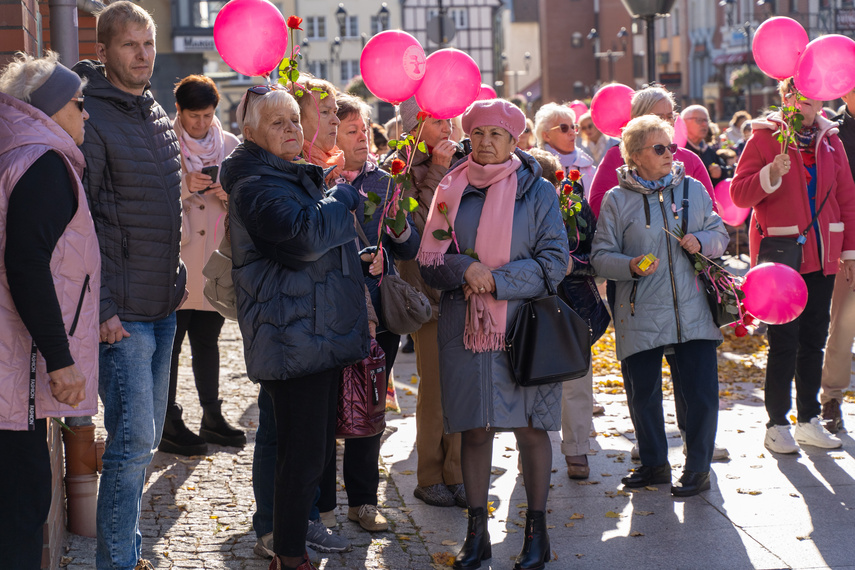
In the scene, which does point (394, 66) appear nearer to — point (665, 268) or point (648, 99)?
point (665, 268)

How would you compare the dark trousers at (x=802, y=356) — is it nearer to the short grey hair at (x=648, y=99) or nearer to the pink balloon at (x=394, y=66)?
the short grey hair at (x=648, y=99)

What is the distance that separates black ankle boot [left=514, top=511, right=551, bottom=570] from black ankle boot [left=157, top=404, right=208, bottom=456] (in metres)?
2.58

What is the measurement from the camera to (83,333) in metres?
3.44

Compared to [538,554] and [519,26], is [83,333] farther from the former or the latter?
[519,26]

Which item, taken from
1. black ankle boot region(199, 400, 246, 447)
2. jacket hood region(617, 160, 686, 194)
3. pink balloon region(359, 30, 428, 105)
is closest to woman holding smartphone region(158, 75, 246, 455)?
black ankle boot region(199, 400, 246, 447)

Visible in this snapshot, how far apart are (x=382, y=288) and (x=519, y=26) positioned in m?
78.8

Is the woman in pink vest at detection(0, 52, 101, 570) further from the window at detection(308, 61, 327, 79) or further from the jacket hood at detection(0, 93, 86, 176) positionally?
the window at detection(308, 61, 327, 79)

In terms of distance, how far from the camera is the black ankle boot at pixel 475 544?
4504mm

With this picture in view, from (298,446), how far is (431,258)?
1.05 m

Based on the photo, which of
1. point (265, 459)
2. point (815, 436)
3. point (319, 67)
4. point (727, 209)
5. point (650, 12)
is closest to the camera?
point (265, 459)

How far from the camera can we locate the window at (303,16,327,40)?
74188 mm

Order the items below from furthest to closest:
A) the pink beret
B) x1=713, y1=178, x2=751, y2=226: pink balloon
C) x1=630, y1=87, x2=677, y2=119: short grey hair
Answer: x1=713, y1=178, x2=751, y2=226: pink balloon → x1=630, y1=87, x2=677, y2=119: short grey hair → the pink beret

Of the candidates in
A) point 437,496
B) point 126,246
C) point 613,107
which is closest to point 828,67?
point 613,107

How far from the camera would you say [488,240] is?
4535 mm
